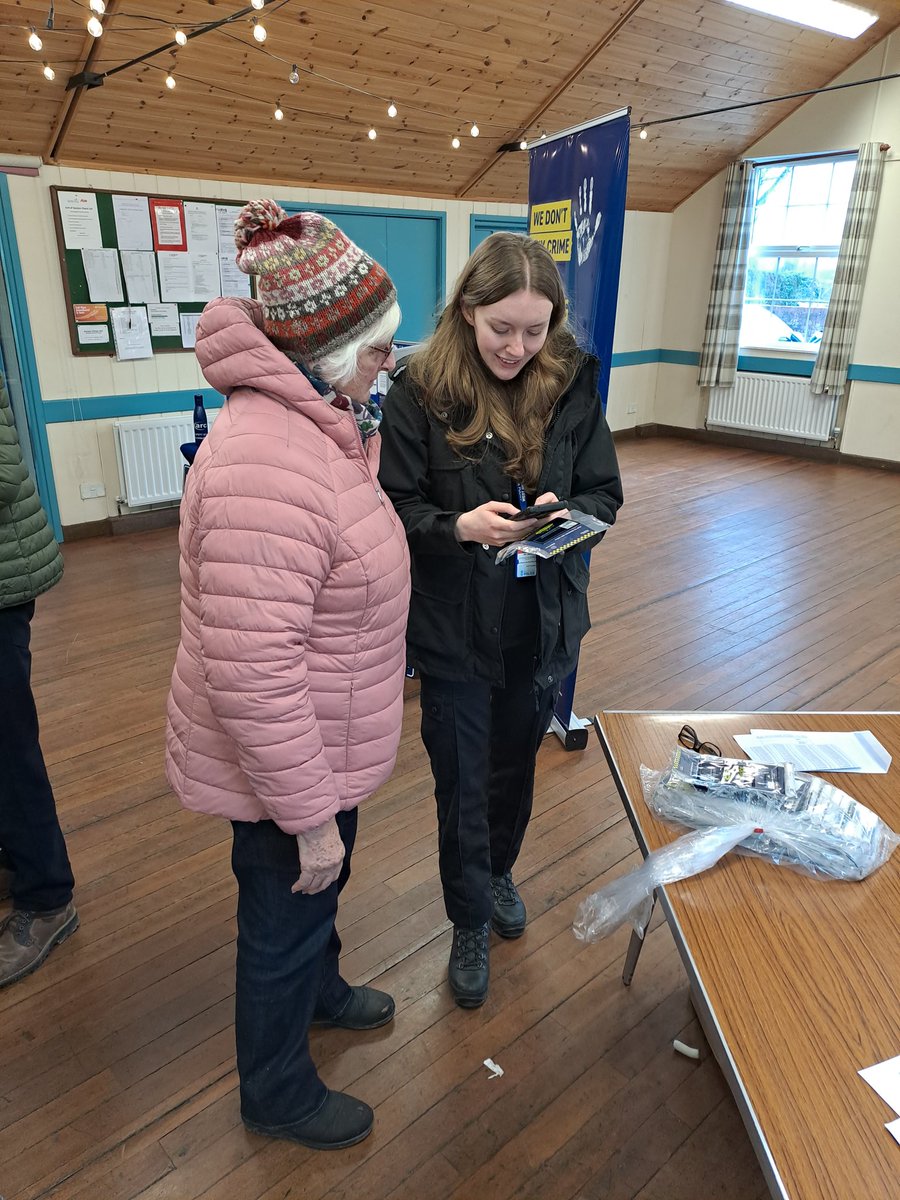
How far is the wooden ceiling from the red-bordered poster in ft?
0.64

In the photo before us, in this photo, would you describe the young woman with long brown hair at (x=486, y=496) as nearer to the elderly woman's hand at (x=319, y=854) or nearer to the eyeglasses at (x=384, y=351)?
the eyeglasses at (x=384, y=351)

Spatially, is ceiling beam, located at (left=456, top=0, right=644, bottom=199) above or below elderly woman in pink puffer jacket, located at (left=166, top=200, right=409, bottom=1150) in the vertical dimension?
above

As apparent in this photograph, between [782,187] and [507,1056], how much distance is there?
26.9 ft

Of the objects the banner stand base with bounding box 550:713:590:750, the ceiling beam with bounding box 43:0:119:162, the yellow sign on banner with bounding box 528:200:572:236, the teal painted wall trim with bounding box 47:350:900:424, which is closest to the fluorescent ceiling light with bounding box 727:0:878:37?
the teal painted wall trim with bounding box 47:350:900:424

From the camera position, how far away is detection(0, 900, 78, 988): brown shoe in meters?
1.88

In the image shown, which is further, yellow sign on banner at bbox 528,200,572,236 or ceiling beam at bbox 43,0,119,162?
ceiling beam at bbox 43,0,119,162

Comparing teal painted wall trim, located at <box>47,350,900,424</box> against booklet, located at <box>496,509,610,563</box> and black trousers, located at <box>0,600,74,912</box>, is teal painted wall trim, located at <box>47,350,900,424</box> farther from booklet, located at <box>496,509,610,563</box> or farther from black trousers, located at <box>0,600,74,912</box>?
booklet, located at <box>496,509,610,563</box>

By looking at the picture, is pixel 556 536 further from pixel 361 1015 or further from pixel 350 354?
pixel 361 1015

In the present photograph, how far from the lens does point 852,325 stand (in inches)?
282

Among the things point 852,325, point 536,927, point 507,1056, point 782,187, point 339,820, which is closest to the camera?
point 339,820

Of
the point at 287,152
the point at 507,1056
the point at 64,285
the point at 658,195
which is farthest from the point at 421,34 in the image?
the point at 507,1056

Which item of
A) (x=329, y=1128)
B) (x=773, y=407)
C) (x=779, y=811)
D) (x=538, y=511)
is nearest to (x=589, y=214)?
(x=538, y=511)

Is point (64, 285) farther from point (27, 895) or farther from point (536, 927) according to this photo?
point (536, 927)

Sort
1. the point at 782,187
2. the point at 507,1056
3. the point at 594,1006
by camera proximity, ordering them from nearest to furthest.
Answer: the point at 507,1056, the point at 594,1006, the point at 782,187
